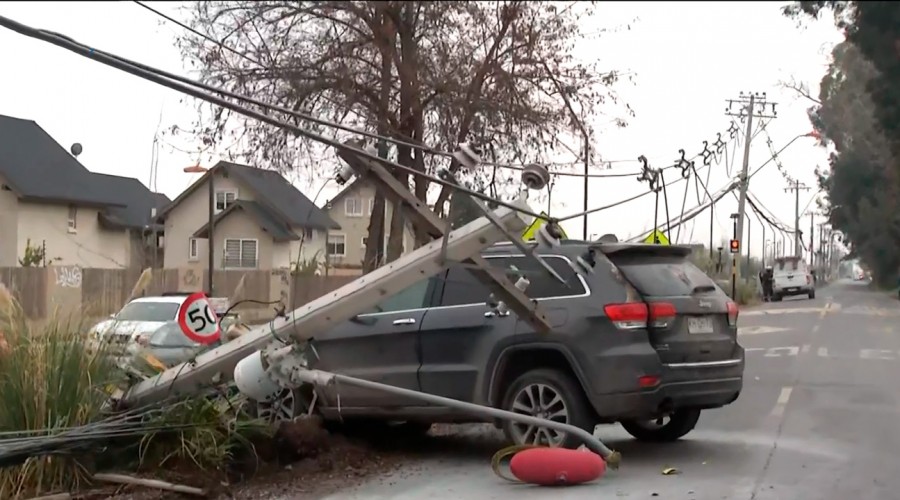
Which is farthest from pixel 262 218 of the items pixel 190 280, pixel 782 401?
pixel 782 401

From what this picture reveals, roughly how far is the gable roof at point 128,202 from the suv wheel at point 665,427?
1684 centimetres

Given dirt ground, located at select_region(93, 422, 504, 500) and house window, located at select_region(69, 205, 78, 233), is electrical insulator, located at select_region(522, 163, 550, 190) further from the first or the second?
house window, located at select_region(69, 205, 78, 233)

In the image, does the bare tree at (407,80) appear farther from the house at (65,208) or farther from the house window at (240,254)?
the house window at (240,254)

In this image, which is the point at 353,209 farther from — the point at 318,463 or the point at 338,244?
the point at 318,463

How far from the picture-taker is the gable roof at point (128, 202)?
25570 millimetres

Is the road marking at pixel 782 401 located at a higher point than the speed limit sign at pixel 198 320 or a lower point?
lower

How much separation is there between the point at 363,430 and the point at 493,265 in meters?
2.32

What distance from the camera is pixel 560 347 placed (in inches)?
332

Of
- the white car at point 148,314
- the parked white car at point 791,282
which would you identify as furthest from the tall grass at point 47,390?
the parked white car at point 791,282

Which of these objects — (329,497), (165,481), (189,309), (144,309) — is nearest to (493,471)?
(329,497)

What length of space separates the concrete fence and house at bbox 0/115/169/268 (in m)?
0.80

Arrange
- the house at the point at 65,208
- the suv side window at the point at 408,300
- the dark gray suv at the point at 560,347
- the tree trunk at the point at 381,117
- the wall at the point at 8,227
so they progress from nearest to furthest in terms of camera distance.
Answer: the dark gray suv at the point at 560,347 → the suv side window at the point at 408,300 → the tree trunk at the point at 381,117 → the house at the point at 65,208 → the wall at the point at 8,227

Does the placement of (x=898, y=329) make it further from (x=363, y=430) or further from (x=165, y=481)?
(x=165, y=481)

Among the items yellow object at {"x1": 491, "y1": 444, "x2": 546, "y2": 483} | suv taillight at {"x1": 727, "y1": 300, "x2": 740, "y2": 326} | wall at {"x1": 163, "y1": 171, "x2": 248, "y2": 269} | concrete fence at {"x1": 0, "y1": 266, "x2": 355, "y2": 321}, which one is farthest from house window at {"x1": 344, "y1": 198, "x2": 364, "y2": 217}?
yellow object at {"x1": 491, "y1": 444, "x2": 546, "y2": 483}
